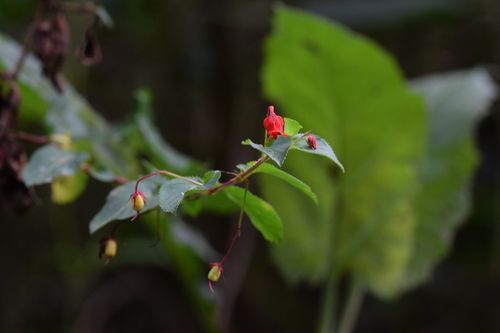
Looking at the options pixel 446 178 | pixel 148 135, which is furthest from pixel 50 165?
pixel 446 178

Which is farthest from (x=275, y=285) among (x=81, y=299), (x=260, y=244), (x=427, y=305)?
(x=81, y=299)

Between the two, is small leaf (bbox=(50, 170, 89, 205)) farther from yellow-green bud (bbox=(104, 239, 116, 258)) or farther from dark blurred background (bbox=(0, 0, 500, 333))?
dark blurred background (bbox=(0, 0, 500, 333))

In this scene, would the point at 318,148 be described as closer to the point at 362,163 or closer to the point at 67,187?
the point at 67,187

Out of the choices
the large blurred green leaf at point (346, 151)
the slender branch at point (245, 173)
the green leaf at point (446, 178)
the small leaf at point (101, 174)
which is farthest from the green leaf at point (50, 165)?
the green leaf at point (446, 178)

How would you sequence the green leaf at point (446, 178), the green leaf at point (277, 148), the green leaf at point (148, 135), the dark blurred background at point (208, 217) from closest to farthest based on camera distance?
the green leaf at point (277, 148) → the green leaf at point (148, 135) → the green leaf at point (446, 178) → the dark blurred background at point (208, 217)

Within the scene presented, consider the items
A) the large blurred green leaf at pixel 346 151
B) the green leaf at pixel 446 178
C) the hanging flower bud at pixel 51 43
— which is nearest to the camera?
the hanging flower bud at pixel 51 43

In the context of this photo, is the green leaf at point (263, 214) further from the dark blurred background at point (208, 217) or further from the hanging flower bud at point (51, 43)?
the dark blurred background at point (208, 217)

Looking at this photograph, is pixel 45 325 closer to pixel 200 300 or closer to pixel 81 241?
pixel 81 241
